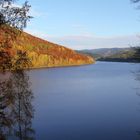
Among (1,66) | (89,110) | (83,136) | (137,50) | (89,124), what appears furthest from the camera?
(89,110)

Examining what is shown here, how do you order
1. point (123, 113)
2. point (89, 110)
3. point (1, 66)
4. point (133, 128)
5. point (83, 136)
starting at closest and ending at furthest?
point (1, 66) < point (83, 136) < point (133, 128) < point (123, 113) < point (89, 110)

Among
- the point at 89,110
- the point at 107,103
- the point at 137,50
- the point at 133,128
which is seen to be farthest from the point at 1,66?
the point at 107,103

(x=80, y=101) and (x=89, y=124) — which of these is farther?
(x=80, y=101)

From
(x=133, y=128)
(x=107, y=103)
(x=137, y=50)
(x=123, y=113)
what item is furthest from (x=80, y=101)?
(x=137, y=50)

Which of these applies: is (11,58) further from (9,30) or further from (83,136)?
(83,136)

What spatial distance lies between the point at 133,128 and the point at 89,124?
4.79m

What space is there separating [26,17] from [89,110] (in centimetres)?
3528

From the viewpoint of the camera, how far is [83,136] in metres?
A: 32.7

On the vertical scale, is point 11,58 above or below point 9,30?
below

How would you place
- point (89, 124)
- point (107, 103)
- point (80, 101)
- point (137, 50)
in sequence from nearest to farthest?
point (137, 50)
point (89, 124)
point (107, 103)
point (80, 101)

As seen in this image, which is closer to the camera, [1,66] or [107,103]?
[1,66]

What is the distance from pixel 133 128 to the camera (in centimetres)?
3484

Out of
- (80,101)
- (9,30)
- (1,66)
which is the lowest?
(80,101)

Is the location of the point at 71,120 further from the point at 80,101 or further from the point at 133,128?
the point at 80,101
